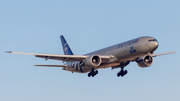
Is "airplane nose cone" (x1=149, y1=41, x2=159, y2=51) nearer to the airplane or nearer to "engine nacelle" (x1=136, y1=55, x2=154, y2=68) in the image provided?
the airplane

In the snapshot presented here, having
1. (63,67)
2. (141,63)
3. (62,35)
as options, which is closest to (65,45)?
(62,35)

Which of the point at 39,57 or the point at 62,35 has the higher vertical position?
the point at 62,35

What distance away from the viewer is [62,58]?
1882 inches

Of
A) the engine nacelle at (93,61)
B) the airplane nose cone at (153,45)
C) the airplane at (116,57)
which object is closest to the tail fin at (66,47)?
the airplane at (116,57)

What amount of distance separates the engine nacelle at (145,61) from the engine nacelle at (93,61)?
25.4 ft

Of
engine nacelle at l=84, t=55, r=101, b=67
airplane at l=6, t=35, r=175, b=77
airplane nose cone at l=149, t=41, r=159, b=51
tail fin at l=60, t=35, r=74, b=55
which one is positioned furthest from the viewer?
tail fin at l=60, t=35, r=74, b=55

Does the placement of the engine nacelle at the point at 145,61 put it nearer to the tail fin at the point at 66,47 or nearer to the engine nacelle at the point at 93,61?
the engine nacelle at the point at 93,61

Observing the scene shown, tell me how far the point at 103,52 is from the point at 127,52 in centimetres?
524

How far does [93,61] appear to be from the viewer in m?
47.2

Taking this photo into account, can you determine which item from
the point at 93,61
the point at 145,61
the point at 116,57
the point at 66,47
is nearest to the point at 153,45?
the point at 116,57

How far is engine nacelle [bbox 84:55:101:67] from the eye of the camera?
46.2m

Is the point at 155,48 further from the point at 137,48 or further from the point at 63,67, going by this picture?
the point at 63,67

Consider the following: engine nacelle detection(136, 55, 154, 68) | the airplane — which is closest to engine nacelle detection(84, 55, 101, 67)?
the airplane

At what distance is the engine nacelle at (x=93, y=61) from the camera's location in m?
46.2
